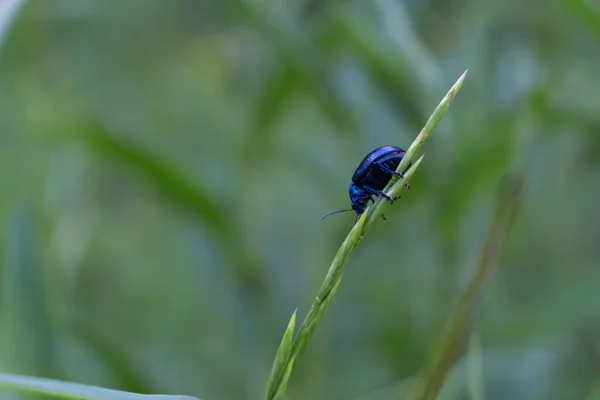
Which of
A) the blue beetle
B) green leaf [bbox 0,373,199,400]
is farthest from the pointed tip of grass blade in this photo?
the blue beetle

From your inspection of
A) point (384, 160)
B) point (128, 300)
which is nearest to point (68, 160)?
point (128, 300)

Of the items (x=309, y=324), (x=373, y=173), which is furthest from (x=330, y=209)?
(x=309, y=324)

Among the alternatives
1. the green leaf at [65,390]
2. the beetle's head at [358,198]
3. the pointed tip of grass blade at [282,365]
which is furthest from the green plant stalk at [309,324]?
the beetle's head at [358,198]

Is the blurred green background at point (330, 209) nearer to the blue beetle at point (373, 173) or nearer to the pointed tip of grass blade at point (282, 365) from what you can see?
the blue beetle at point (373, 173)

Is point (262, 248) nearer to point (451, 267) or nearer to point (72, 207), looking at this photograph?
point (451, 267)

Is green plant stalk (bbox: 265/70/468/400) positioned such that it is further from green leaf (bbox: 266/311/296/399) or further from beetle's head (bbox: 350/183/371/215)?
beetle's head (bbox: 350/183/371/215)

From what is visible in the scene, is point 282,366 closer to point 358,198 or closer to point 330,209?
point 358,198

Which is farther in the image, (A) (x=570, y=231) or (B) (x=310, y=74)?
(A) (x=570, y=231)
